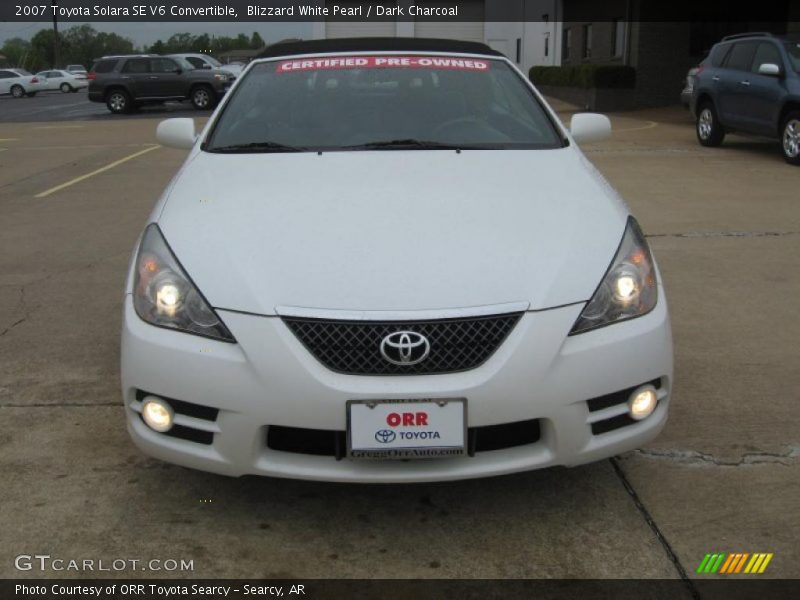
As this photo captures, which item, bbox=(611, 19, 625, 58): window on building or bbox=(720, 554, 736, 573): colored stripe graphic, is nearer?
bbox=(720, 554, 736, 573): colored stripe graphic

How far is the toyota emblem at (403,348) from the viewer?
8.03 feet

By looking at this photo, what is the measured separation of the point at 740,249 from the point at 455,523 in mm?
4442

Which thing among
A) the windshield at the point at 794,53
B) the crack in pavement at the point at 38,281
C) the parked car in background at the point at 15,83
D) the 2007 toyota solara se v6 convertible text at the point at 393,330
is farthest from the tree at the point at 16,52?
the 2007 toyota solara se v6 convertible text at the point at 393,330

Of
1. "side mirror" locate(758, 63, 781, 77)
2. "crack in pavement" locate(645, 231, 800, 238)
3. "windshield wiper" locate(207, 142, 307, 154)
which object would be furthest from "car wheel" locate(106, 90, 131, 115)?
"windshield wiper" locate(207, 142, 307, 154)

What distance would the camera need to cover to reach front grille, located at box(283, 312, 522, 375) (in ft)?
8.09

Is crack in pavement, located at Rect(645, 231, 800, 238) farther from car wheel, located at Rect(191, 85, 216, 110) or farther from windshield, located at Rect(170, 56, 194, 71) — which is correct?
windshield, located at Rect(170, 56, 194, 71)

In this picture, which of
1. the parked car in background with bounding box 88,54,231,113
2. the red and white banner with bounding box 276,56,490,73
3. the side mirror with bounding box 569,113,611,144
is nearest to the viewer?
the red and white banner with bounding box 276,56,490,73

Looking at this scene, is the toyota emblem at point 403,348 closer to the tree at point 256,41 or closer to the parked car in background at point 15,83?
the parked car in background at point 15,83

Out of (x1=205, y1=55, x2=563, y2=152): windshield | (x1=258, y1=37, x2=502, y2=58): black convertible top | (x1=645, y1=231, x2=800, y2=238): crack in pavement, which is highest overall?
(x1=258, y1=37, x2=502, y2=58): black convertible top

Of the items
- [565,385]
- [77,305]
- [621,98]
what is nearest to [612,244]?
[565,385]

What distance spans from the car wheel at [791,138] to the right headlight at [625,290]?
349 inches

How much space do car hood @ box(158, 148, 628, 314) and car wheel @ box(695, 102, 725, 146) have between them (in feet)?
34.0

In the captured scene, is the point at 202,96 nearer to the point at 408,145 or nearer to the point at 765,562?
the point at 408,145

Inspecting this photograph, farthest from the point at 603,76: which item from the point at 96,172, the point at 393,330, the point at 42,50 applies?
the point at 42,50
